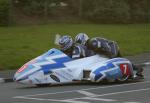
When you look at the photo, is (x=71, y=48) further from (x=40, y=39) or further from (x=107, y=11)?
(x=107, y=11)

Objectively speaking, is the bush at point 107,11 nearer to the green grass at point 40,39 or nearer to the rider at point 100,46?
the green grass at point 40,39

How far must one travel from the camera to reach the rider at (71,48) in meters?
18.5

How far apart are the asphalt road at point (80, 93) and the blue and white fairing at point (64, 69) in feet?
0.86

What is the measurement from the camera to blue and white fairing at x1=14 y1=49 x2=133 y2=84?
Result: 17.7 meters

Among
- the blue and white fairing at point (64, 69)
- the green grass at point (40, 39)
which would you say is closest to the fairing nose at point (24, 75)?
the blue and white fairing at point (64, 69)

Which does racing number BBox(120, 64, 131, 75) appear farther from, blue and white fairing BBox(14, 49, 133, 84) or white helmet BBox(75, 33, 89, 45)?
white helmet BBox(75, 33, 89, 45)

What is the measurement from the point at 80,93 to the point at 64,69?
1861 mm

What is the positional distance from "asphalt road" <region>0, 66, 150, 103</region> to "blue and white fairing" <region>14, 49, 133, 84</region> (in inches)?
10.3

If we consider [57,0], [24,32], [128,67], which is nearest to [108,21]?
[57,0]

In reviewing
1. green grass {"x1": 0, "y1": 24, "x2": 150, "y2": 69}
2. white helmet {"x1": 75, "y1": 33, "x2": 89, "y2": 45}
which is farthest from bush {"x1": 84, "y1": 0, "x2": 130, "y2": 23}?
white helmet {"x1": 75, "y1": 33, "x2": 89, "y2": 45}

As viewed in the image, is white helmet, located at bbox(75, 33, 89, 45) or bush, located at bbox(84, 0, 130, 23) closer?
white helmet, located at bbox(75, 33, 89, 45)

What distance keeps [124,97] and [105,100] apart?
726 mm

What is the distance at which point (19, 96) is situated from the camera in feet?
52.4

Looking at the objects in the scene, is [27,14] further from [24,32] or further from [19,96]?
[19,96]
